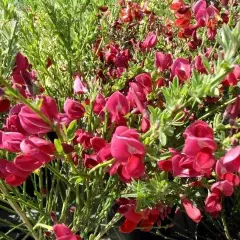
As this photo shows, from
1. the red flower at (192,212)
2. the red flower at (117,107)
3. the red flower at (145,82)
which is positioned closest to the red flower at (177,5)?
the red flower at (145,82)

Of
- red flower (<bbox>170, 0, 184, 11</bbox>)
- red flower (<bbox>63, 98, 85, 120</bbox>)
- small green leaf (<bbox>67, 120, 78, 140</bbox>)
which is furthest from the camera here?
red flower (<bbox>170, 0, 184, 11</bbox>)

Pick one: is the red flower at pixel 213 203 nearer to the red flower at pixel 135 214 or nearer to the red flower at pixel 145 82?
the red flower at pixel 135 214

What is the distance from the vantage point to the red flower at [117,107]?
0.99m

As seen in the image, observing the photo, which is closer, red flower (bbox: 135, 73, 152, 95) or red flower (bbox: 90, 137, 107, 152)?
red flower (bbox: 90, 137, 107, 152)

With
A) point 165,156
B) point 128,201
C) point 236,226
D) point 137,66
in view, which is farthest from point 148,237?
point 165,156

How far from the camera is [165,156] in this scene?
0.88 metres

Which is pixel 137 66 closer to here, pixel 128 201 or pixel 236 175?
pixel 128 201

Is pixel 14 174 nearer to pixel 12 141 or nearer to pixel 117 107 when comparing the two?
pixel 12 141

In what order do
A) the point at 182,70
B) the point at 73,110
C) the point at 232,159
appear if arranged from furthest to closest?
the point at 182,70 < the point at 73,110 < the point at 232,159

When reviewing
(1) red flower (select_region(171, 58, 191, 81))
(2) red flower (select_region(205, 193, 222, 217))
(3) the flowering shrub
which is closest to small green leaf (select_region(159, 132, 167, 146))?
(3) the flowering shrub

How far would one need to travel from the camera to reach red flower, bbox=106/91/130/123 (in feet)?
3.25

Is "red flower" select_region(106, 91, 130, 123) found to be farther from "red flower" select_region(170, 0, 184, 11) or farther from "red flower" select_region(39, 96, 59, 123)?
"red flower" select_region(170, 0, 184, 11)

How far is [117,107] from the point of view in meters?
1.00

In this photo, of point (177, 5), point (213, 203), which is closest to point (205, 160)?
point (213, 203)
